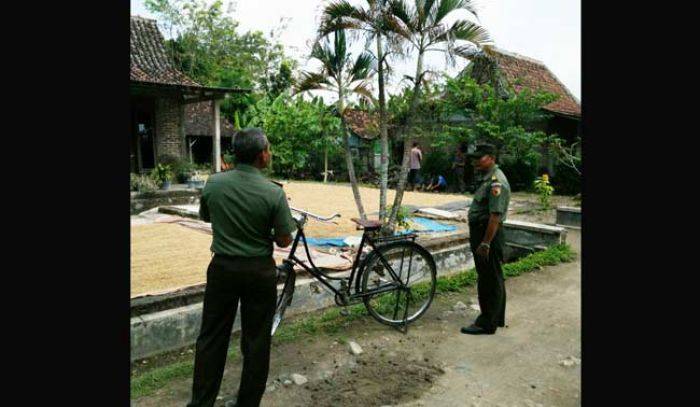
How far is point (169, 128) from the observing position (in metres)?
14.9

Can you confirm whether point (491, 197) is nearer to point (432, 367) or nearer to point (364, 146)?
point (432, 367)

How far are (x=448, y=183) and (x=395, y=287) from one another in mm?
14813

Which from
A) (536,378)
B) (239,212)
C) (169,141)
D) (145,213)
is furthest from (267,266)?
(169,141)

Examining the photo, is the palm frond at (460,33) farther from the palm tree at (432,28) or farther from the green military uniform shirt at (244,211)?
the green military uniform shirt at (244,211)

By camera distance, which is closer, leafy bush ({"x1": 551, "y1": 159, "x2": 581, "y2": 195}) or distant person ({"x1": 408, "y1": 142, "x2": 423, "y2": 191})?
leafy bush ({"x1": 551, "y1": 159, "x2": 581, "y2": 195})

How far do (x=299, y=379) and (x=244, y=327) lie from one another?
2.76ft

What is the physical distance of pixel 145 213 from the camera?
10984 mm

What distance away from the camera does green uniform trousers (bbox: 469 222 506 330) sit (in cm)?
448

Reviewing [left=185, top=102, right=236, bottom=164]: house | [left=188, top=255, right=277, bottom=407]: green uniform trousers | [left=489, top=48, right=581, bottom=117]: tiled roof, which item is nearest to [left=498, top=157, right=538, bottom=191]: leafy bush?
[left=489, top=48, right=581, bottom=117]: tiled roof

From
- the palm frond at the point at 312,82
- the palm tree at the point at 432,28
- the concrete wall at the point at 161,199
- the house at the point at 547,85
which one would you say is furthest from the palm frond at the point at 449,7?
the house at the point at 547,85

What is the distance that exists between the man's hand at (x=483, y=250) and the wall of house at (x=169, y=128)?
12493mm

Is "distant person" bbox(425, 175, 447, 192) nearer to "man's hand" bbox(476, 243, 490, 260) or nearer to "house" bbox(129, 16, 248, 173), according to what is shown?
"house" bbox(129, 16, 248, 173)

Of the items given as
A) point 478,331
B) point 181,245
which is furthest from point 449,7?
point 181,245

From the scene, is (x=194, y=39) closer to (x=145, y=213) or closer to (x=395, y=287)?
(x=145, y=213)
